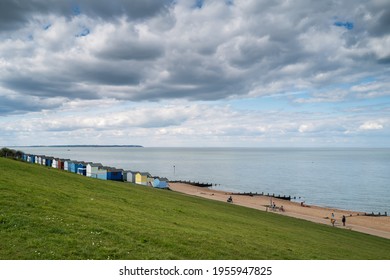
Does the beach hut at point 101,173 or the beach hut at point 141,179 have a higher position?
the beach hut at point 101,173

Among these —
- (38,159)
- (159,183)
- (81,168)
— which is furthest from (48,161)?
(159,183)

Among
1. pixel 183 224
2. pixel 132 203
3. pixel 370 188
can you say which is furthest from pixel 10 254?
pixel 370 188

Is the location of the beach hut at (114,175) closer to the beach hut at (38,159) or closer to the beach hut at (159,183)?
the beach hut at (159,183)

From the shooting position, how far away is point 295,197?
281 feet

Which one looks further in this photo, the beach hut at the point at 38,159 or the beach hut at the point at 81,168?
the beach hut at the point at 38,159

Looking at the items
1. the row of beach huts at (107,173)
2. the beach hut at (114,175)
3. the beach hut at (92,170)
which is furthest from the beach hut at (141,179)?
the beach hut at (92,170)

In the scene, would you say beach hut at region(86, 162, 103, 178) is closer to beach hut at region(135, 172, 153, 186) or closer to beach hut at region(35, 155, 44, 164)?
beach hut at region(135, 172, 153, 186)

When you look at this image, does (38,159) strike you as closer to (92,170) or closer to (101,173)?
(92,170)

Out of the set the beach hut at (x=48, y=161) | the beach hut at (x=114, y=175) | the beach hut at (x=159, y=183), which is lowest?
the beach hut at (x=159, y=183)

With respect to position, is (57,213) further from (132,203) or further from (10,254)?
(132,203)

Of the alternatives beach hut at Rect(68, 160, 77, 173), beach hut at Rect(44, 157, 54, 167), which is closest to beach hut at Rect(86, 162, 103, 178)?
beach hut at Rect(68, 160, 77, 173)

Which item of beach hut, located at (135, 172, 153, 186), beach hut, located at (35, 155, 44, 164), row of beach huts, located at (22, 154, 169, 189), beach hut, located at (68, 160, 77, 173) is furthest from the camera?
beach hut, located at (35, 155, 44, 164)

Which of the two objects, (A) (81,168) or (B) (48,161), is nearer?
(A) (81,168)
